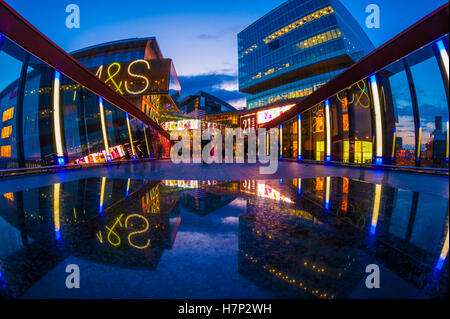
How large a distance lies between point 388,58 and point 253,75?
181ft

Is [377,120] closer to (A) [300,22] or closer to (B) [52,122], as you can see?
(B) [52,122]

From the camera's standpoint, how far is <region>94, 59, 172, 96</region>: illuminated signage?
27344 millimetres

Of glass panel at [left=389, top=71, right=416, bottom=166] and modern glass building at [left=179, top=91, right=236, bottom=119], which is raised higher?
modern glass building at [left=179, top=91, right=236, bottom=119]

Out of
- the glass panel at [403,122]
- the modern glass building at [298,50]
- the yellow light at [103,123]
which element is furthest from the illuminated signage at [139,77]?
the modern glass building at [298,50]

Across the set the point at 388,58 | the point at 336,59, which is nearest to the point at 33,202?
the point at 388,58

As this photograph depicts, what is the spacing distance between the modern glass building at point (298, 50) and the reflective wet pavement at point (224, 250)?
172 ft

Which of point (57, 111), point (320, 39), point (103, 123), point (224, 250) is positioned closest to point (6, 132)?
point (57, 111)

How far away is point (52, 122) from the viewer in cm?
1045

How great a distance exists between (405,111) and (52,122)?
62.3 feet

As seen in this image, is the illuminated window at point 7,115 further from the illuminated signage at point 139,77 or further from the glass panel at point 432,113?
the glass panel at point 432,113

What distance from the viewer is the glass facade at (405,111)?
8.33 meters

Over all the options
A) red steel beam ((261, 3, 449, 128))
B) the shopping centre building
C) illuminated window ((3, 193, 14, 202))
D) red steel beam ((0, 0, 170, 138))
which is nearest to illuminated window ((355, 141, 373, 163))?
the shopping centre building

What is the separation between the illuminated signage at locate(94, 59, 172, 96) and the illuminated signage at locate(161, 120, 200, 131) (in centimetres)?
2089

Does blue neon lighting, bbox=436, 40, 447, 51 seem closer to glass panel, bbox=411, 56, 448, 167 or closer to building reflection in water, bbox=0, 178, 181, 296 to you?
glass panel, bbox=411, 56, 448, 167
